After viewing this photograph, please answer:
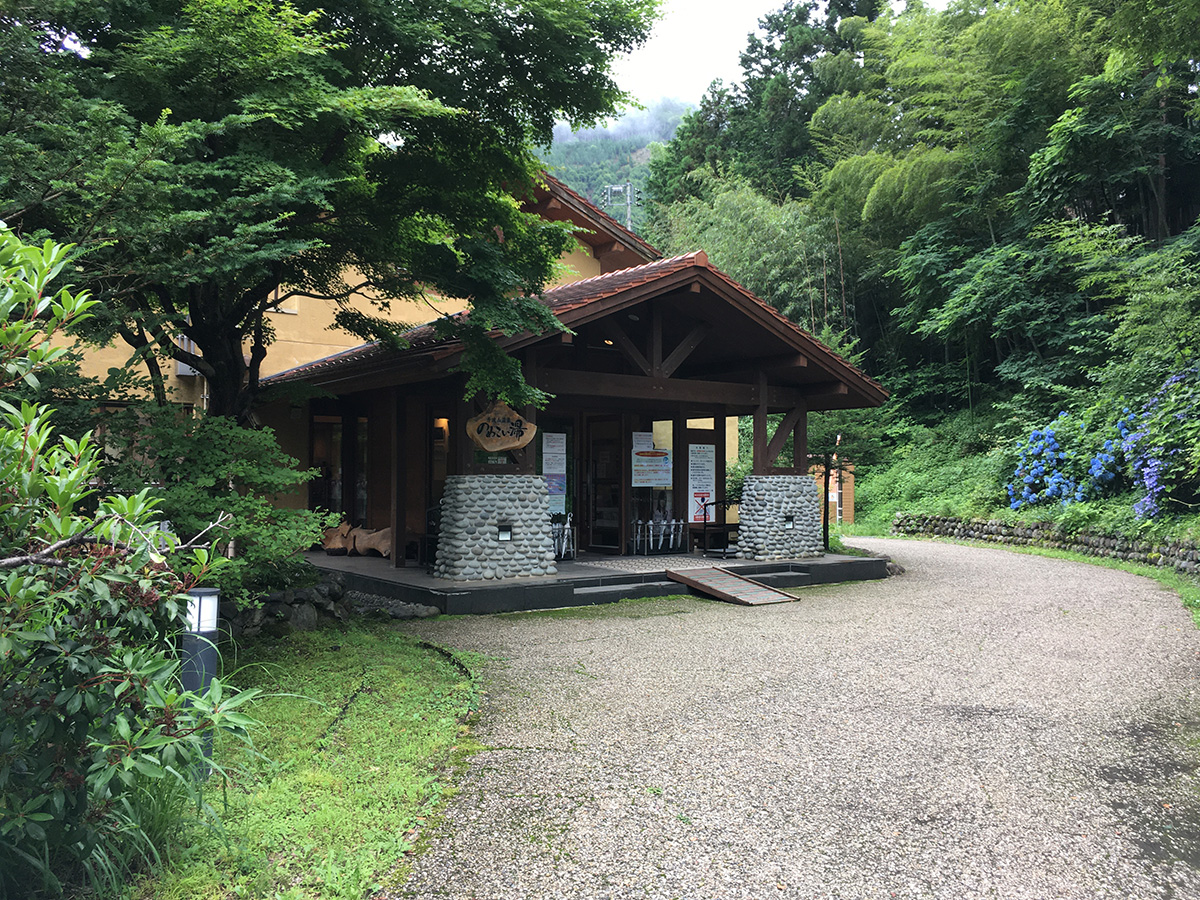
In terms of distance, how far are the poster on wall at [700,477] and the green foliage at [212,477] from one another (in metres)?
8.09

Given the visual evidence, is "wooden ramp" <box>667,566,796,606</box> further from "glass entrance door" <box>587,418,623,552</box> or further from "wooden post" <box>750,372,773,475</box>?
"glass entrance door" <box>587,418,623,552</box>

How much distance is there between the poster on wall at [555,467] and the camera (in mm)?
11539

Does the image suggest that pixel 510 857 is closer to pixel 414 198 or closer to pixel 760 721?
pixel 760 721

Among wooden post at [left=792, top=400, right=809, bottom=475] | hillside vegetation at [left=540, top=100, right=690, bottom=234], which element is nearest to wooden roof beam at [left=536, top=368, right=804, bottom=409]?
wooden post at [left=792, top=400, right=809, bottom=475]

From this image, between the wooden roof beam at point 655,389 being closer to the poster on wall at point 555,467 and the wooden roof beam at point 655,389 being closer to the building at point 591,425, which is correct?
the building at point 591,425

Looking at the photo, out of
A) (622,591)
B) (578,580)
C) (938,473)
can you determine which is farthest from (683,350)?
(938,473)

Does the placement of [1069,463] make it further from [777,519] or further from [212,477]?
[212,477]

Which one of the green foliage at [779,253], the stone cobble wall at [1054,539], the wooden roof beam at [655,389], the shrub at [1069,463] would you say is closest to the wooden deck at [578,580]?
the wooden roof beam at [655,389]

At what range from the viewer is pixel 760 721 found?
455 centimetres

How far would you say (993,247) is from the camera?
19984 mm

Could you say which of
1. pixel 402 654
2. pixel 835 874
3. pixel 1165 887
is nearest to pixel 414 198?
pixel 402 654

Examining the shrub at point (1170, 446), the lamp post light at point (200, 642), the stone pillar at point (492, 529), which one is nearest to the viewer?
the lamp post light at point (200, 642)

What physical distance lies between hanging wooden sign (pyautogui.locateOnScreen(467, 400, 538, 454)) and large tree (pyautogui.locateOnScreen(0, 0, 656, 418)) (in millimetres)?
1248

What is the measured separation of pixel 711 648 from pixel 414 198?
4.30 meters
